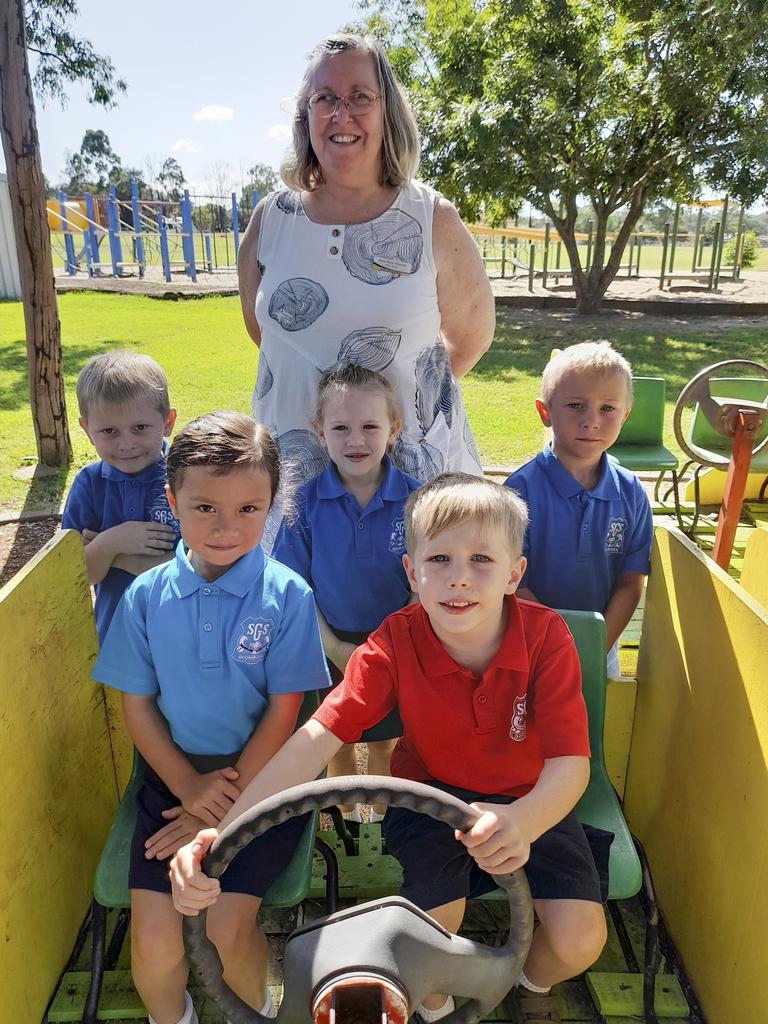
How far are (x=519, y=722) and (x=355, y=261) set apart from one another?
4.27 feet

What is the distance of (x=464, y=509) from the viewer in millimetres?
1533

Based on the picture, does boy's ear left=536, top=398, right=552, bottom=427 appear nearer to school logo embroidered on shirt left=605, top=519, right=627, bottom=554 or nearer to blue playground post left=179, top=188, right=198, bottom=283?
school logo embroidered on shirt left=605, top=519, right=627, bottom=554

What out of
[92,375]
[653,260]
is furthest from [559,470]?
[653,260]

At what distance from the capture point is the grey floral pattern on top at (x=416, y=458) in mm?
2273

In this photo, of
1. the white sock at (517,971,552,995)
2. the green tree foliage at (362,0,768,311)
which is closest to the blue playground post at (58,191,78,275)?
the green tree foliage at (362,0,768,311)

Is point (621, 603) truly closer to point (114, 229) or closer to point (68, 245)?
point (114, 229)

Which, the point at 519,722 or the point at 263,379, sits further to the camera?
the point at 263,379

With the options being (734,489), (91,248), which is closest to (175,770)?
(734,489)

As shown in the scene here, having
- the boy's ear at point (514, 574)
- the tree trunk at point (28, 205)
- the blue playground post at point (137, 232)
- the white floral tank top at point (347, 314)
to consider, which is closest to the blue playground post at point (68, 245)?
the blue playground post at point (137, 232)

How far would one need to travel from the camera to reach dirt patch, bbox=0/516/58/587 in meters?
4.41

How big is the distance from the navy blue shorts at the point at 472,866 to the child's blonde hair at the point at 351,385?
101cm

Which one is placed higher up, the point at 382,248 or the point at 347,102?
the point at 347,102

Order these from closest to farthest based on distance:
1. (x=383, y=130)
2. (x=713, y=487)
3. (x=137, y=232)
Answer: (x=383, y=130) → (x=713, y=487) → (x=137, y=232)

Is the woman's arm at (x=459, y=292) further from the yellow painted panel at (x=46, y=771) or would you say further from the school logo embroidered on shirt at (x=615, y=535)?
the yellow painted panel at (x=46, y=771)
